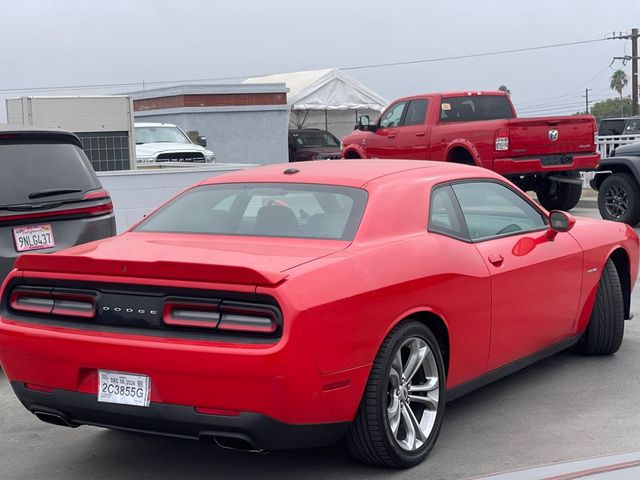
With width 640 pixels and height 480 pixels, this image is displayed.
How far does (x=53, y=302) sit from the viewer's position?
15.9 feet

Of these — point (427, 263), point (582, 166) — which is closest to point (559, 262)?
point (427, 263)

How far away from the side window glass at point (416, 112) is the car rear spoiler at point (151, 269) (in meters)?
13.5

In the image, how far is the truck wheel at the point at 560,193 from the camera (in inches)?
696

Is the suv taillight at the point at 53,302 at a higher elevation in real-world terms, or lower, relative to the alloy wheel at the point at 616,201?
higher

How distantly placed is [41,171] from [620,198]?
1030 cm

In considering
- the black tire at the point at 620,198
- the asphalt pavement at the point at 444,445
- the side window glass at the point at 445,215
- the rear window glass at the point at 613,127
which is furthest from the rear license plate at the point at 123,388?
the rear window glass at the point at 613,127

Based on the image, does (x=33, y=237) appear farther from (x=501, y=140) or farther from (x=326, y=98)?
(x=326, y=98)

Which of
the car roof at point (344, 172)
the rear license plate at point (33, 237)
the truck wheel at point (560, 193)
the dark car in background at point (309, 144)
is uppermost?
the car roof at point (344, 172)

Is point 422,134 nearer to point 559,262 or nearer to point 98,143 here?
point 98,143

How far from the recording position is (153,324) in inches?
177

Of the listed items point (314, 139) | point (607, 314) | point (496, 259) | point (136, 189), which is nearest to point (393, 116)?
point (136, 189)

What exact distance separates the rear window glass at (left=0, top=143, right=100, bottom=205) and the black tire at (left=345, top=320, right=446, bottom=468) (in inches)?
138

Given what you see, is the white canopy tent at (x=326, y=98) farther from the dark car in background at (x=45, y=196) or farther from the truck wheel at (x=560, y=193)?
the dark car in background at (x=45, y=196)

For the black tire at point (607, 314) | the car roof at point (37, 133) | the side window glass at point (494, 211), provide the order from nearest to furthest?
the side window glass at point (494, 211) < the black tire at point (607, 314) < the car roof at point (37, 133)
